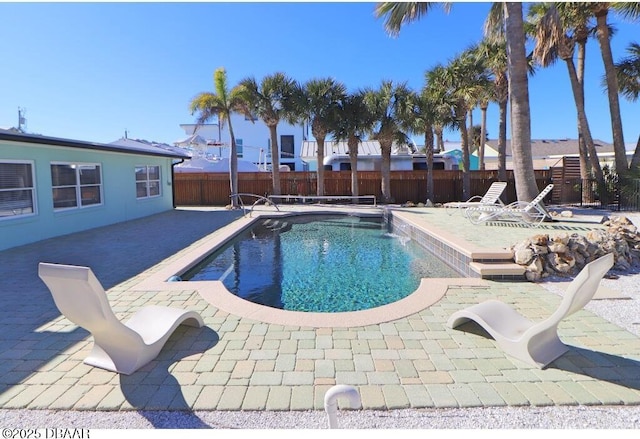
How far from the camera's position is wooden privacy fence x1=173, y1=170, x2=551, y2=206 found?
65.2ft

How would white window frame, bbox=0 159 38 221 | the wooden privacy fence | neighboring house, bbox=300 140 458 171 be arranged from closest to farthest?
1. white window frame, bbox=0 159 38 221
2. the wooden privacy fence
3. neighboring house, bbox=300 140 458 171

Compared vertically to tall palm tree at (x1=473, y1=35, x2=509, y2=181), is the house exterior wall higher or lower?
lower

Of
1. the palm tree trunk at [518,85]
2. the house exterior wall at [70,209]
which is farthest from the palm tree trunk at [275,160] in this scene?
the palm tree trunk at [518,85]

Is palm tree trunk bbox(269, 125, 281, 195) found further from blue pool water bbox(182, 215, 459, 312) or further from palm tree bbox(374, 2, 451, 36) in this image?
palm tree bbox(374, 2, 451, 36)

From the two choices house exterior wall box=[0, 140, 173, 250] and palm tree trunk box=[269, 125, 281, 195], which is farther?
palm tree trunk box=[269, 125, 281, 195]

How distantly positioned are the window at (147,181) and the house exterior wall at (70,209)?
0.21m

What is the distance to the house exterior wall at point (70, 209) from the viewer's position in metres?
8.91

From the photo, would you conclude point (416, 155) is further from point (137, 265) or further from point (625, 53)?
point (137, 265)

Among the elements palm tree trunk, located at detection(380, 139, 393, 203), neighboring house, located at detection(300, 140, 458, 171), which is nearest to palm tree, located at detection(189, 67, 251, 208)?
neighboring house, located at detection(300, 140, 458, 171)

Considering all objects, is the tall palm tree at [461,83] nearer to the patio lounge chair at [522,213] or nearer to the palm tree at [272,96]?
the palm tree at [272,96]

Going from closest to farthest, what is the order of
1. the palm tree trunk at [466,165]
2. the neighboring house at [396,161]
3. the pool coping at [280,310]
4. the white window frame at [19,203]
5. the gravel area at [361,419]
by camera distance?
the gravel area at [361,419]
the pool coping at [280,310]
the white window frame at [19,203]
the palm tree trunk at [466,165]
the neighboring house at [396,161]

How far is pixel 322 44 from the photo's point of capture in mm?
11805

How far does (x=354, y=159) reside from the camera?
733 inches

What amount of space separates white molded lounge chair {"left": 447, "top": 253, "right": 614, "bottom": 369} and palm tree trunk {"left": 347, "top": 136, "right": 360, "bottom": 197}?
15124 millimetres
